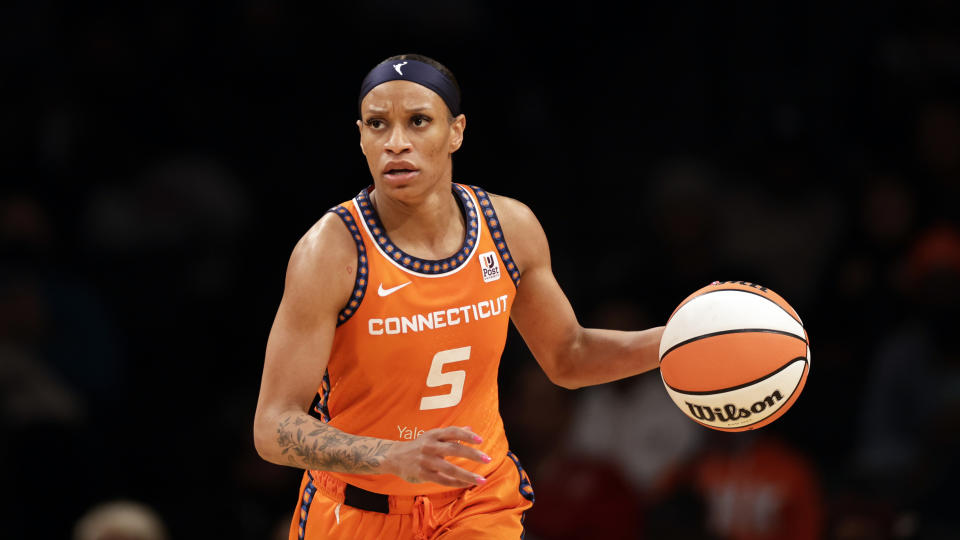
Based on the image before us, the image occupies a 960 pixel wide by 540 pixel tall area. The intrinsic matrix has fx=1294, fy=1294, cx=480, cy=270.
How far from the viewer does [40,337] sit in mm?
7762

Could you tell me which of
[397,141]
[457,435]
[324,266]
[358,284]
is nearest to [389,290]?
[358,284]

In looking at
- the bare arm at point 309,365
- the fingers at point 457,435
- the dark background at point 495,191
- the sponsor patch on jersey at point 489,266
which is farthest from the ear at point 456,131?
the dark background at point 495,191

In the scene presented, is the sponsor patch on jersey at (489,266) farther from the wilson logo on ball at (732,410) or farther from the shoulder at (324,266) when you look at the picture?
the wilson logo on ball at (732,410)

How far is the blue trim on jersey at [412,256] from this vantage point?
4293 millimetres

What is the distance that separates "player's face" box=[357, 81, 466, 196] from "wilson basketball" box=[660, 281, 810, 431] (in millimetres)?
1010

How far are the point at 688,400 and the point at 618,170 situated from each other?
4767 mm

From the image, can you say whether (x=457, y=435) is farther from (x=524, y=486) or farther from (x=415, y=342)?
(x=524, y=486)

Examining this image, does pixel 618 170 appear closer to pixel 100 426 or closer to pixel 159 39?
pixel 159 39

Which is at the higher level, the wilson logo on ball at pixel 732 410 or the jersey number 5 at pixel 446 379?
the jersey number 5 at pixel 446 379

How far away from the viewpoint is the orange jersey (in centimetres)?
422

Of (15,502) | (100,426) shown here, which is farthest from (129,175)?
(15,502)

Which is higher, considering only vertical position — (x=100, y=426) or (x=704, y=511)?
(x=100, y=426)

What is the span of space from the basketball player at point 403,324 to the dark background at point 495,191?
2.66 meters

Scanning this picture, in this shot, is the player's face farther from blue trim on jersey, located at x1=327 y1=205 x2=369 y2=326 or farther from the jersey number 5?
the jersey number 5
